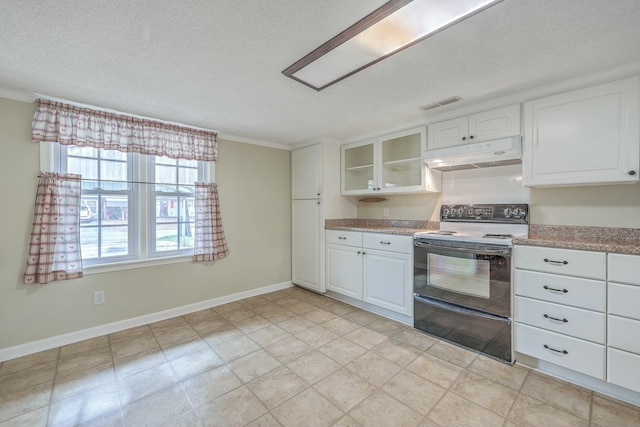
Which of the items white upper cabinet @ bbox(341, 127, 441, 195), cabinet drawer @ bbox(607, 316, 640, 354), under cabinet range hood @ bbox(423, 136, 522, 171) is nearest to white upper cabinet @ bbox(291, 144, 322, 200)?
white upper cabinet @ bbox(341, 127, 441, 195)

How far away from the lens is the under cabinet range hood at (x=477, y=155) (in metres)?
2.21

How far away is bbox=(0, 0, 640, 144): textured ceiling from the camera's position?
1.33 metres

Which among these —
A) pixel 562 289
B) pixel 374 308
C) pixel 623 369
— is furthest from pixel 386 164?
pixel 623 369

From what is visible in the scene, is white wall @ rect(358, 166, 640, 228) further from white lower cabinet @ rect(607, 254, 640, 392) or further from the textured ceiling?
the textured ceiling

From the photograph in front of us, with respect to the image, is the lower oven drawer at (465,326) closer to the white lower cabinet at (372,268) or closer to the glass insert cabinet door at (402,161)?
the white lower cabinet at (372,268)

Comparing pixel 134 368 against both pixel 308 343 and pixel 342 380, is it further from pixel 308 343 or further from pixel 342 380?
pixel 342 380

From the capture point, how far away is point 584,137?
6.40 feet

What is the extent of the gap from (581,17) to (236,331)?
10.8ft

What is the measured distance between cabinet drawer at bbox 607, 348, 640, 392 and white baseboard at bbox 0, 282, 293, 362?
3356mm

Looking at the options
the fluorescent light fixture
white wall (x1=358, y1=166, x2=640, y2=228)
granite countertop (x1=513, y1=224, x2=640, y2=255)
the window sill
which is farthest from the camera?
the window sill

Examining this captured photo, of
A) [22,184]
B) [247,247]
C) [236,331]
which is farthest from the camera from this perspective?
[247,247]

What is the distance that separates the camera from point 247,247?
143 inches

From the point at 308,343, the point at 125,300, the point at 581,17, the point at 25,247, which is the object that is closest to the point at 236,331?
the point at 308,343

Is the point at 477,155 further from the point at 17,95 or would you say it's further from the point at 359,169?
the point at 17,95
